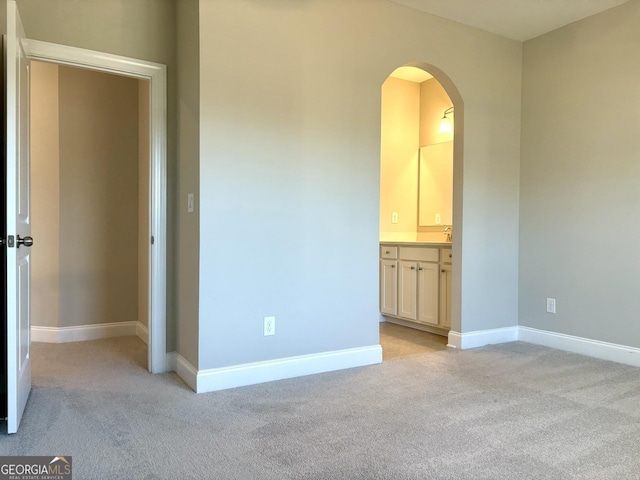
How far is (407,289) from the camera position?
4.27m

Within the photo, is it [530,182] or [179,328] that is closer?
[179,328]

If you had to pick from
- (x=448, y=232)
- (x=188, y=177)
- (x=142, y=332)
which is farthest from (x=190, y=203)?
(x=448, y=232)

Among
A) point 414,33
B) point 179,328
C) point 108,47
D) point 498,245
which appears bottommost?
point 179,328

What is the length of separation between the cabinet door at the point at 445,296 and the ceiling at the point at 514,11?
199 centimetres

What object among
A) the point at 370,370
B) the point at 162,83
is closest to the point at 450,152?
the point at 370,370

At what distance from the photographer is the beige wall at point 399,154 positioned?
4.80 m

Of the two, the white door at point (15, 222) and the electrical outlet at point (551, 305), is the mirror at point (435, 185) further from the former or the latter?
the white door at point (15, 222)

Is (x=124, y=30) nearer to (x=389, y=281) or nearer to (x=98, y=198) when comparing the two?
(x=98, y=198)

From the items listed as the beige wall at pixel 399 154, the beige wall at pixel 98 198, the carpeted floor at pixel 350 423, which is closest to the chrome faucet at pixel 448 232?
the beige wall at pixel 399 154

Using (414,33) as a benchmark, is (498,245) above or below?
below

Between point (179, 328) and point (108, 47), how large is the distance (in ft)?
5.92

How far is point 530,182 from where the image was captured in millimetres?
3848

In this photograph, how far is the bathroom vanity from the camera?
3903 mm

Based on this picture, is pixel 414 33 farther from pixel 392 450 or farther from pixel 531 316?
pixel 392 450
